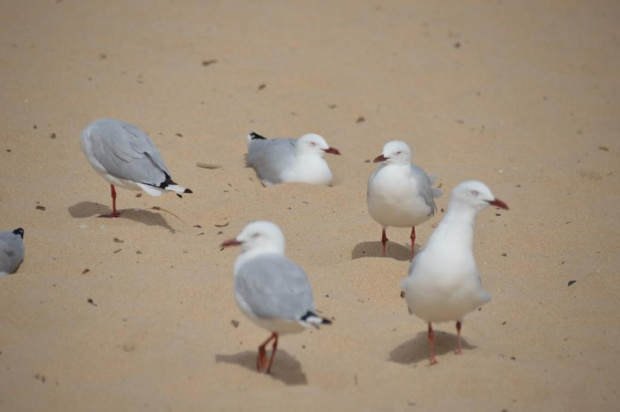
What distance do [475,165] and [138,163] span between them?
4.36 meters

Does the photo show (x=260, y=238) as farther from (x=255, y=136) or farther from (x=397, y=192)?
(x=255, y=136)

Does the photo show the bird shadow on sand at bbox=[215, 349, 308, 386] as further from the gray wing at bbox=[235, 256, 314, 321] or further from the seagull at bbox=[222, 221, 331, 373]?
the gray wing at bbox=[235, 256, 314, 321]

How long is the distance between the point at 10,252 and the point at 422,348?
3.43m

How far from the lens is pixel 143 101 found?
11336mm

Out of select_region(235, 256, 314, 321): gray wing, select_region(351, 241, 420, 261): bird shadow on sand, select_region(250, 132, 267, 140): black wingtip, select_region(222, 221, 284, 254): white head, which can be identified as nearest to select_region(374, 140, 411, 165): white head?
select_region(351, 241, 420, 261): bird shadow on sand

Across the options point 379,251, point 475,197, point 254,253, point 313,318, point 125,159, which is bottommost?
point 379,251

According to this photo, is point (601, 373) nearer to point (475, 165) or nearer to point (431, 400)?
point (431, 400)

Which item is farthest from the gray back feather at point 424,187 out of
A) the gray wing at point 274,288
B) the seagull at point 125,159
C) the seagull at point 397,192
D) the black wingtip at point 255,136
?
the black wingtip at point 255,136

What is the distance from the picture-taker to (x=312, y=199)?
9.33 meters

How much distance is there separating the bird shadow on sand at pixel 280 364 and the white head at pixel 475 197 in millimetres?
1565

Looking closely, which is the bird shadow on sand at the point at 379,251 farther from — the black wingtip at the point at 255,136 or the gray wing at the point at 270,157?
the black wingtip at the point at 255,136

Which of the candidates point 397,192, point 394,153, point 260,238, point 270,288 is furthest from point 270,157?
point 270,288

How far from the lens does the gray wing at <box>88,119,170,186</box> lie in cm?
812

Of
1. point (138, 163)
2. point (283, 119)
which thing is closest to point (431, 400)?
point (138, 163)
